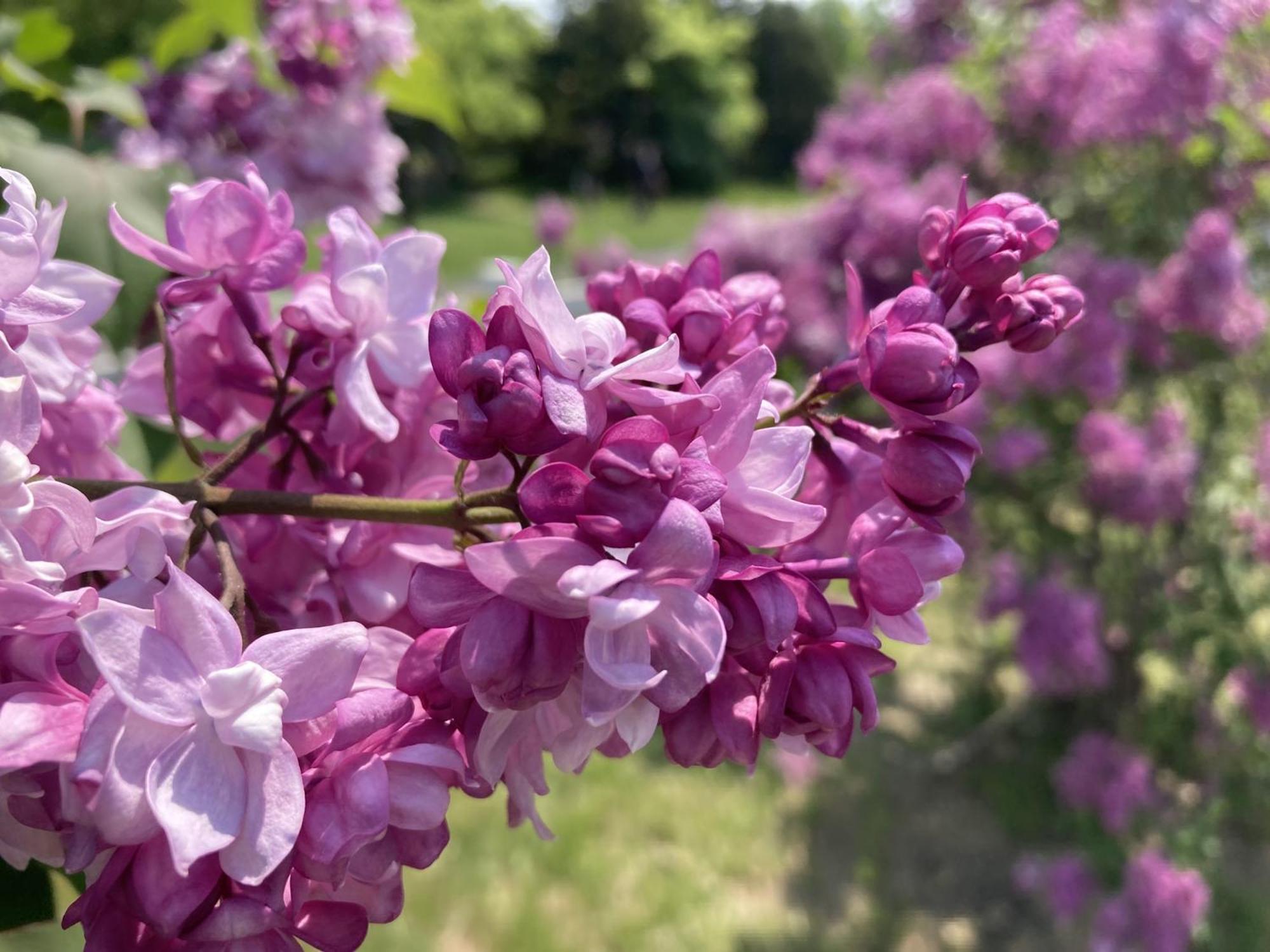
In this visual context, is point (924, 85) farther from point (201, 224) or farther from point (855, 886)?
point (201, 224)

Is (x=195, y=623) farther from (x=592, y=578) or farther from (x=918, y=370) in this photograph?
(x=918, y=370)

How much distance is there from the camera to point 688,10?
1494 centimetres

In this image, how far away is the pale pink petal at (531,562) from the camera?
380 mm

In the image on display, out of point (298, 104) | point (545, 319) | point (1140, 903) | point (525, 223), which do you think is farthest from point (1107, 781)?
point (525, 223)

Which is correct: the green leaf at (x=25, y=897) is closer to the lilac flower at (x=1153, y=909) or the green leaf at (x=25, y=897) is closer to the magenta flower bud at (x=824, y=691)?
the magenta flower bud at (x=824, y=691)

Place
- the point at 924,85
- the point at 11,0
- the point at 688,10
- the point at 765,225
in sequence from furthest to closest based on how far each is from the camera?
the point at 688,10 < the point at 765,225 < the point at 924,85 < the point at 11,0

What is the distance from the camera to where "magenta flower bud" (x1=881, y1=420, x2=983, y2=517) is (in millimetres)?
438

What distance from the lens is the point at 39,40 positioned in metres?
1.09

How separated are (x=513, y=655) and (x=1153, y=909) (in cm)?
194

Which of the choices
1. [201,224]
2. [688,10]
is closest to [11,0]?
[201,224]

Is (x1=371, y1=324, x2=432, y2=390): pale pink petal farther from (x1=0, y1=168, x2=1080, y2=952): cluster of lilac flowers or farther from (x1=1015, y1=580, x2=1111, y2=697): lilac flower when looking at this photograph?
(x1=1015, y1=580, x2=1111, y2=697): lilac flower

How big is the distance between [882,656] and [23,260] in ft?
1.24

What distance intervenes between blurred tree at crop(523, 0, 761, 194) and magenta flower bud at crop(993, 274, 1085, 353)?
8.39 m

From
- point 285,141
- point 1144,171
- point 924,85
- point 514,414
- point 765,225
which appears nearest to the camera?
point 514,414
